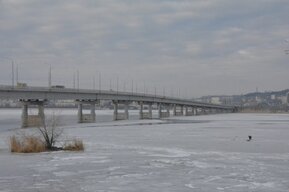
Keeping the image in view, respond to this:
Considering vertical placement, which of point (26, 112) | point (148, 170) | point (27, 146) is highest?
point (26, 112)

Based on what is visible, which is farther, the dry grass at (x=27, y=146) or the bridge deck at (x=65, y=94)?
the bridge deck at (x=65, y=94)

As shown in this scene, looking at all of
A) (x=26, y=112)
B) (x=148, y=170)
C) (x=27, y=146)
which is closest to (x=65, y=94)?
(x=26, y=112)

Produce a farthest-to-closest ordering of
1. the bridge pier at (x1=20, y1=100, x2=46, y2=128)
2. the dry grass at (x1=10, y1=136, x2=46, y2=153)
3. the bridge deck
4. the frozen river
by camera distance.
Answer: the bridge deck → the bridge pier at (x1=20, y1=100, x2=46, y2=128) → the dry grass at (x1=10, y1=136, x2=46, y2=153) → the frozen river

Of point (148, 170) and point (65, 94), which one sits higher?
point (65, 94)

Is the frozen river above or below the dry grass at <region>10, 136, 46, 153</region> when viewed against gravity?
below

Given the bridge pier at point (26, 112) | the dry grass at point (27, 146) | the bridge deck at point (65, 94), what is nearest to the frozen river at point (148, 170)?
the dry grass at point (27, 146)

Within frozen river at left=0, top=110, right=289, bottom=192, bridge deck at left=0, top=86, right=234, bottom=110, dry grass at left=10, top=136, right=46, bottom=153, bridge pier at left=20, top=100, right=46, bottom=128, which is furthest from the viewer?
bridge deck at left=0, top=86, right=234, bottom=110

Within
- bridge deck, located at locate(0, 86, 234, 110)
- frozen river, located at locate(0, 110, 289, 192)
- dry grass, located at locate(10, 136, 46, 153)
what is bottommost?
frozen river, located at locate(0, 110, 289, 192)

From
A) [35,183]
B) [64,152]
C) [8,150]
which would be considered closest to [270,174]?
[35,183]

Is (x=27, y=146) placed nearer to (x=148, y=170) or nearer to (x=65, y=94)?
(x=148, y=170)

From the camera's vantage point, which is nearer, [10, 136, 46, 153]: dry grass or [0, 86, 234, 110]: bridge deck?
[10, 136, 46, 153]: dry grass

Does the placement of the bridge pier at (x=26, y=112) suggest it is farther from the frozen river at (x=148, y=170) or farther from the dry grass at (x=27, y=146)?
the frozen river at (x=148, y=170)

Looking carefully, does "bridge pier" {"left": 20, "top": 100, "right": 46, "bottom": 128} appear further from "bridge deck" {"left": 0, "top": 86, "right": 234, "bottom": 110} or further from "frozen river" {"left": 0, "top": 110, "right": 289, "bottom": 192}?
"frozen river" {"left": 0, "top": 110, "right": 289, "bottom": 192}

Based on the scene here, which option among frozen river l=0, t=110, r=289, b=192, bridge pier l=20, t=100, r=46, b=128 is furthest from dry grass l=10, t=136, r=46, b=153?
bridge pier l=20, t=100, r=46, b=128
